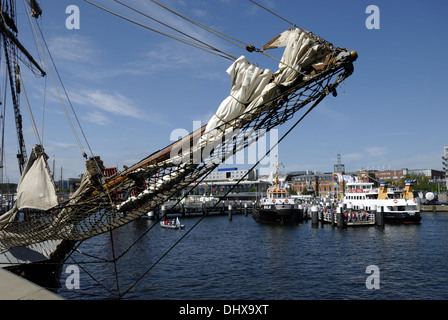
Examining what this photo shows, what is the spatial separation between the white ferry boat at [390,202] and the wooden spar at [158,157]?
39183mm

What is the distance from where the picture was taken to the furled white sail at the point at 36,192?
10.7 m

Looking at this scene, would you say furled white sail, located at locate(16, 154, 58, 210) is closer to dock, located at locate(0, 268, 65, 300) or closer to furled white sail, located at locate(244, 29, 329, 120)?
dock, located at locate(0, 268, 65, 300)

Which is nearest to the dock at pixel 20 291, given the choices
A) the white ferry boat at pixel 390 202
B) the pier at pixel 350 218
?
the pier at pixel 350 218

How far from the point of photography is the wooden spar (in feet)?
26.9

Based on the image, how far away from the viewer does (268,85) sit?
307 inches

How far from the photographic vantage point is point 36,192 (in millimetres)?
10797

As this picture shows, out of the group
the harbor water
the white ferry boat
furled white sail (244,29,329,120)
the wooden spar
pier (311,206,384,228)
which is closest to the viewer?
furled white sail (244,29,329,120)

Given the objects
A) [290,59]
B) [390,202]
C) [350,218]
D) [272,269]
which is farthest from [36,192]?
[390,202]

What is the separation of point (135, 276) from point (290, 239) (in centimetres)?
1785

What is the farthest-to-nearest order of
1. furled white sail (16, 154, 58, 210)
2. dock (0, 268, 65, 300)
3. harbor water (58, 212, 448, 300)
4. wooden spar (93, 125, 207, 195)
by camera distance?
harbor water (58, 212, 448, 300) → furled white sail (16, 154, 58, 210) → wooden spar (93, 125, 207, 195) → dock (0, 268, 65, 300)

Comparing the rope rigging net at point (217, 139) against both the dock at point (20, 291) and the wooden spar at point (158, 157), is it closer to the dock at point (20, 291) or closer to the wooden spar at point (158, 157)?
the wooden spar at point (158, 157)

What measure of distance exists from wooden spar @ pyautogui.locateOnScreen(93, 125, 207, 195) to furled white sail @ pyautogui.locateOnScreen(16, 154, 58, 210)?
294 centimetres
